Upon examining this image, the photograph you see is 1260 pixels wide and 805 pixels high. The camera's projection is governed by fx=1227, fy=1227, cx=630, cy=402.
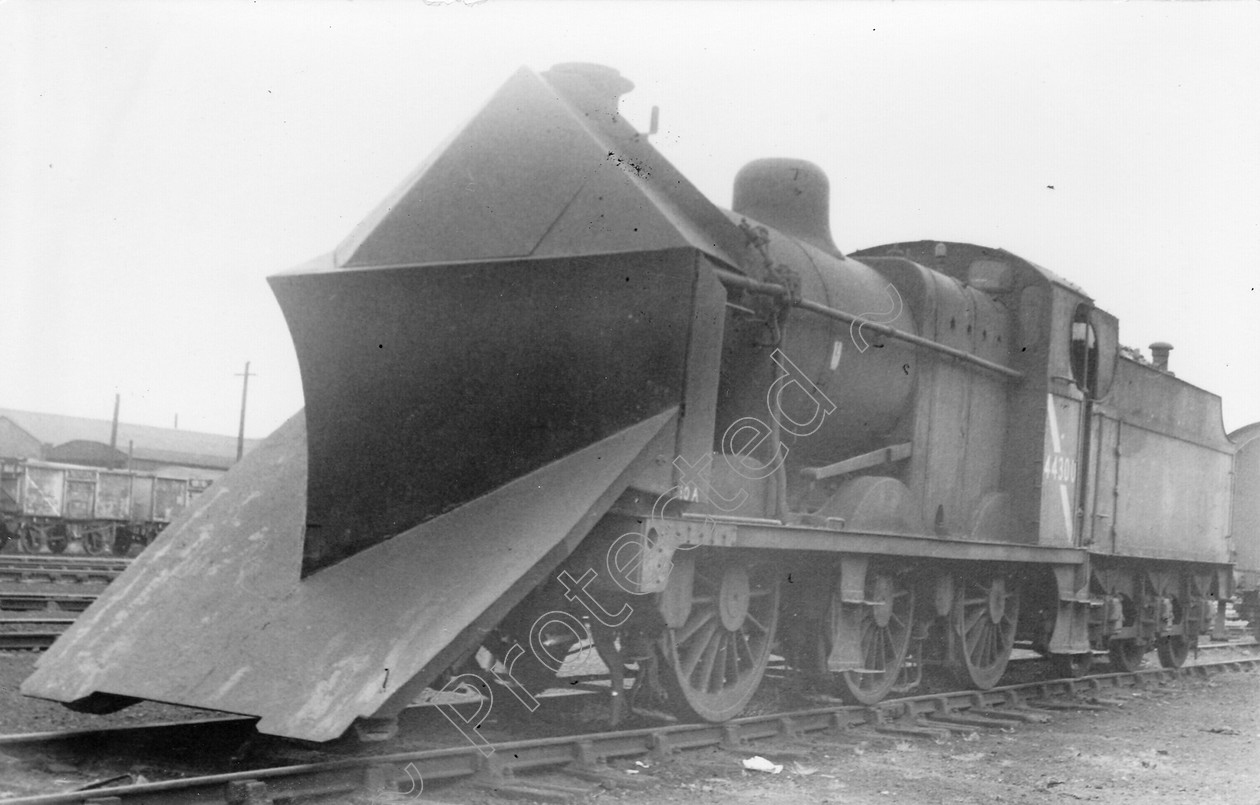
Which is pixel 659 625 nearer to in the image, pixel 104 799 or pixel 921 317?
pixel 104 799

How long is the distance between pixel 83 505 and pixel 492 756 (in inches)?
933

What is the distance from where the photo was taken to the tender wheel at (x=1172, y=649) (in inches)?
487

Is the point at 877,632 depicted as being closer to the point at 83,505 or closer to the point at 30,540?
the point at 83,505

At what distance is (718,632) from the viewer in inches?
251

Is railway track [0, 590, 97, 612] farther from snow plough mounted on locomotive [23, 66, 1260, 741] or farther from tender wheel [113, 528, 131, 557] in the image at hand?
tender wheel [113, 528, 131, 557]

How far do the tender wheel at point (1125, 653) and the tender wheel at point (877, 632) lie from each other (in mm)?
4401

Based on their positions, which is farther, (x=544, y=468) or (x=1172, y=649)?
(x=1172, y=649)

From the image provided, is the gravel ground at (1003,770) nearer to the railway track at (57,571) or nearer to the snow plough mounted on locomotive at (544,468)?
the snow plough mounted on locomotive at (544,468)

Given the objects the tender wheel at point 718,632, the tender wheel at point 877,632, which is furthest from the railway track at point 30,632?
the tender wheel at point 877,632

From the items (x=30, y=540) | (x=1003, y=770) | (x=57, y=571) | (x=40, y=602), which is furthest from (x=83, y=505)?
(x=1003, y=770)

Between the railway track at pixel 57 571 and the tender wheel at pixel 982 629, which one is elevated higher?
the tender wheel at pixel 982 629

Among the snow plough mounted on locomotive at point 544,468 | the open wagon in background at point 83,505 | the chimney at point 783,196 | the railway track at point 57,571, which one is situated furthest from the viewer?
the open wagon in background at point 83,505

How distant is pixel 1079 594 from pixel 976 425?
1852mm

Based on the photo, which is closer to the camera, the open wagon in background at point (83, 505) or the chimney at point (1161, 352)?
the chimney at point (1161, 352)
